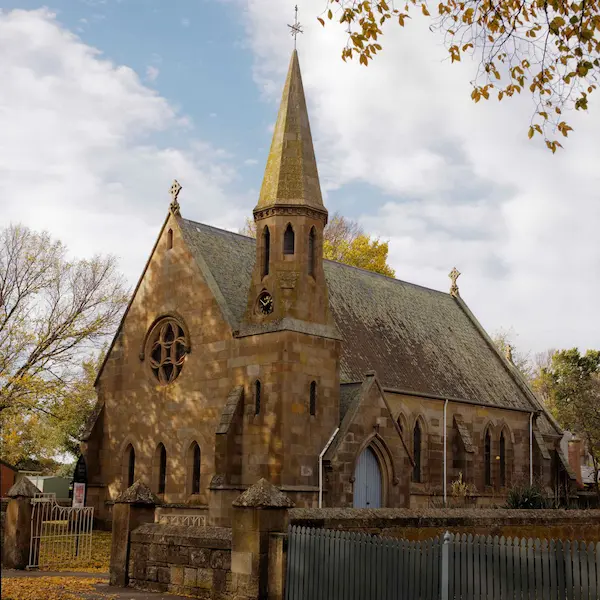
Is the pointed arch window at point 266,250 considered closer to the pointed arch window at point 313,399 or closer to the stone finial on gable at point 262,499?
the pointed arch window at point 313,399

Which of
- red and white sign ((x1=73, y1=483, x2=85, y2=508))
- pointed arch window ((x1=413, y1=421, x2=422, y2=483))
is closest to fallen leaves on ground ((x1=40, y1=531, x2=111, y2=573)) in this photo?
red and white sign ((x1=73, y1=483, x2=85, y2=508))

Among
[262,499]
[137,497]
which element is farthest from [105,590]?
[262,499]

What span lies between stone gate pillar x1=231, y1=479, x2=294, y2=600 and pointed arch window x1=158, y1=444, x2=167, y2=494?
48.9 feet

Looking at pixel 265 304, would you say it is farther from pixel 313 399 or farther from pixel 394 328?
pixel 394 328

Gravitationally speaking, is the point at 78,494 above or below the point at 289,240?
below

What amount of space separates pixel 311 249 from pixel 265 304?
248cm

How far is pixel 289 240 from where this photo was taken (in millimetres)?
27734

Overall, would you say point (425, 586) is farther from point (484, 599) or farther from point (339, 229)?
point (339, 229)

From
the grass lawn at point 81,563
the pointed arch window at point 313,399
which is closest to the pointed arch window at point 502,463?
the pointed arch window at point 313,399

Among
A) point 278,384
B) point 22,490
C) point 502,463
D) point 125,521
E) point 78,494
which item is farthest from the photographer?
point 502,463

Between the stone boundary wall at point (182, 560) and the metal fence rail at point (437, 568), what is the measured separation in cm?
157

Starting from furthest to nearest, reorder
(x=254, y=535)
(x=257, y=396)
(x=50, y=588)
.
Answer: (x=257, y=396), (x=50, y=588), (x=254, y=535)

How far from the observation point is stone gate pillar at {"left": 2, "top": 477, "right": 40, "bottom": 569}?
64.3 ft

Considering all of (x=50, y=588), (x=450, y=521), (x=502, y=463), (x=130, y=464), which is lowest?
(x=50, y=588)
